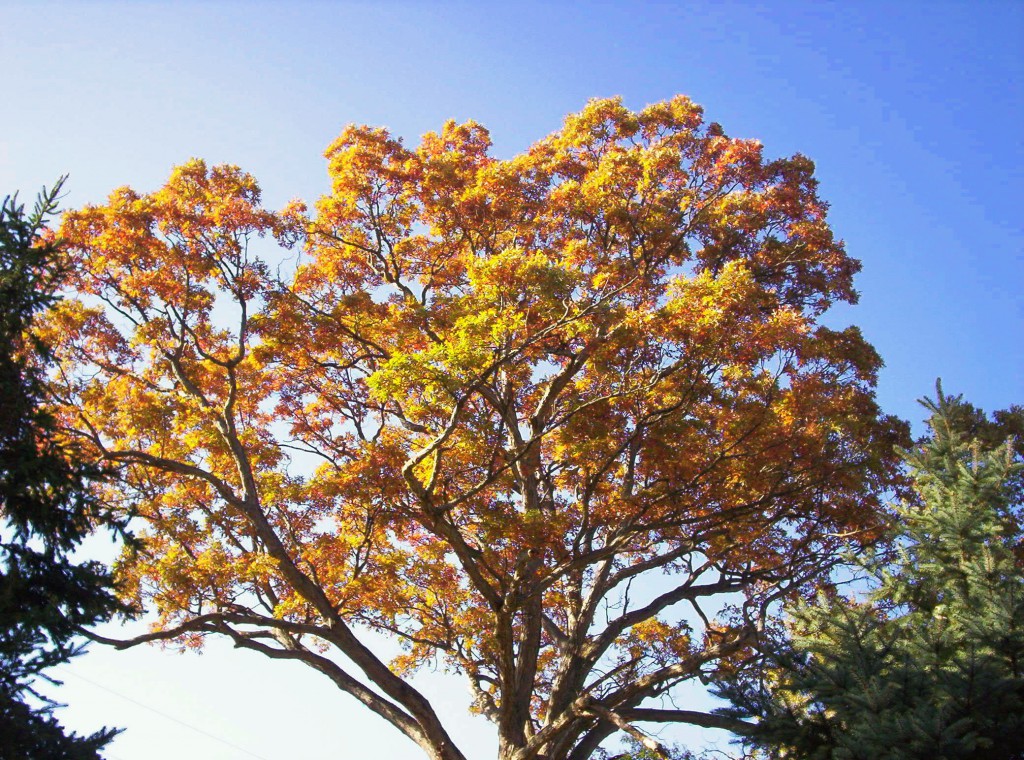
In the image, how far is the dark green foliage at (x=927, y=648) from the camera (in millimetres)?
6445

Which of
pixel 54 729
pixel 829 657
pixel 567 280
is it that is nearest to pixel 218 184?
pixel 567 280

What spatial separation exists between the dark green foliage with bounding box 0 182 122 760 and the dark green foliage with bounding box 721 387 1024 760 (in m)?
5.33

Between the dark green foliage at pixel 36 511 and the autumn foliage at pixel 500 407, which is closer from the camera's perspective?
the dark green foliage at pixel 36 511

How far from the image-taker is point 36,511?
283 inches

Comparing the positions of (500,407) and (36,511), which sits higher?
(500,407)

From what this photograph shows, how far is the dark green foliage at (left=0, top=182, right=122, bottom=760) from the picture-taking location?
21.7ft

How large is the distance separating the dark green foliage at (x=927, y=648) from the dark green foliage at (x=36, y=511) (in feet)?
17.5

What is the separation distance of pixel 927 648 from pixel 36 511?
7.13 m

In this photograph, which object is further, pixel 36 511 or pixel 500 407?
pixel 500 407

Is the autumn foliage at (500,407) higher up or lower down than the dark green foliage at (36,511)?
higher up

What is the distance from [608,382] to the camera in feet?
40.0

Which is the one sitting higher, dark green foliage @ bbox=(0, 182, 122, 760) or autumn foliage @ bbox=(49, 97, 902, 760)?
autumn foliage @ bbox=(49, 97, 902, 760)

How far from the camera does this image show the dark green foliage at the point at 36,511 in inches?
261

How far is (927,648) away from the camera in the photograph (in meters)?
7.25
